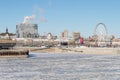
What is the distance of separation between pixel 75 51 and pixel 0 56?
2412 inches

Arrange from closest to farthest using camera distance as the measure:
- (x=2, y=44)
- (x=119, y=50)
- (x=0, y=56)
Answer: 1. (x=0, y=56)
2. (x=2, y=44)
3. (x=119, y=50)

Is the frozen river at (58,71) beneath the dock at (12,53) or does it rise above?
beneath

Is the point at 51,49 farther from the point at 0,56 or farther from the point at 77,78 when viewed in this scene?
the point at 77,78

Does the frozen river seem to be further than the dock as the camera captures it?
No

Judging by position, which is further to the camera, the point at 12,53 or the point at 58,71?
the point at 12,53

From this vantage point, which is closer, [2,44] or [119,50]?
[2,44]

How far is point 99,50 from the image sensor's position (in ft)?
527

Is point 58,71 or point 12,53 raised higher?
point 12,53

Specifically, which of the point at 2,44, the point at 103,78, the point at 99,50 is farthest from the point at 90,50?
the point at 103,78

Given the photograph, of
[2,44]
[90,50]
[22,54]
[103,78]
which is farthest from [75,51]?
[103,78]

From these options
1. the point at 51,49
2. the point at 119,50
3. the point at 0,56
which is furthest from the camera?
the point at 51,49

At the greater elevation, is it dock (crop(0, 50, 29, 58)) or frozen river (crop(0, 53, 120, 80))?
dock (crop(0, 50, 29, 58))

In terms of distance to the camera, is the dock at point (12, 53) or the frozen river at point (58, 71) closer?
the frozen river at point (58, 71)

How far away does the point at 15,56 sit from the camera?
364ft
